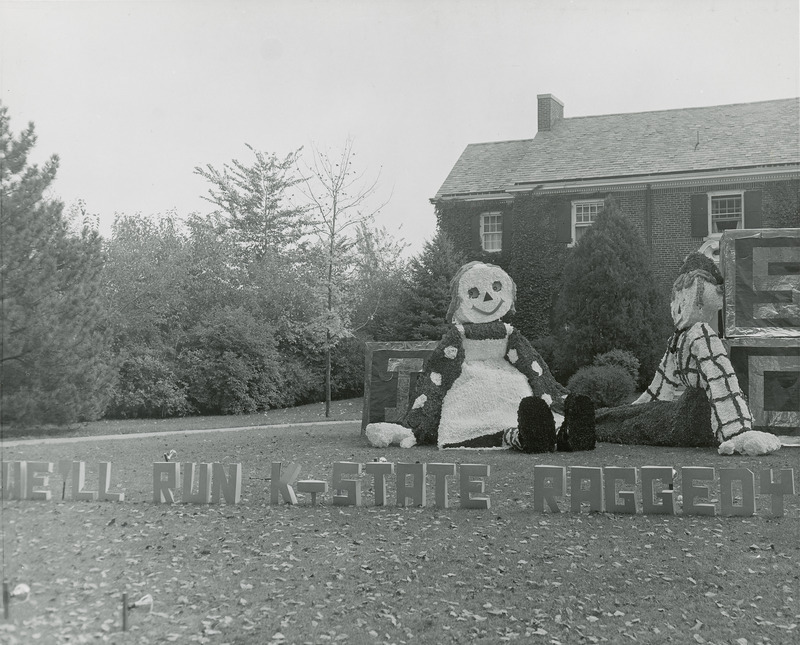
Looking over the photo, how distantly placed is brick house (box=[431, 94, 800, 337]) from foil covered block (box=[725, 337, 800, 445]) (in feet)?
27.5

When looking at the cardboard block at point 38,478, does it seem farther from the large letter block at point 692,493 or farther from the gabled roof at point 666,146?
the gabled roof at point 666,146

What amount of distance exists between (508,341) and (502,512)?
3993 millimetres

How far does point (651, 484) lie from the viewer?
6168mm

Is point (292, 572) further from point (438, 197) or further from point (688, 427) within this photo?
point (438, 197)

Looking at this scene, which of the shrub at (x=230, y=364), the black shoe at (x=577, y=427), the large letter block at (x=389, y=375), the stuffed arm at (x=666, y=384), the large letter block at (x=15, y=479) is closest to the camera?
the large letter block at (x=15, y=479)

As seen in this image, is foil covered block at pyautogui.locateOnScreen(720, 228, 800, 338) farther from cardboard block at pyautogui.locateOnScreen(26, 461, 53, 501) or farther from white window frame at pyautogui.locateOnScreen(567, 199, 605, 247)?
white window frame at pyautogui.locateOnScreen(567, 199, 605, 247)

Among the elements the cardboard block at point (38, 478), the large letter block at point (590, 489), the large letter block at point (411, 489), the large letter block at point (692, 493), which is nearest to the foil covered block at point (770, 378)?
the large letter block at point (692, 493)

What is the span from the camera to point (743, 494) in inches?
241

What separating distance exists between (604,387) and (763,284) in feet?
12.2

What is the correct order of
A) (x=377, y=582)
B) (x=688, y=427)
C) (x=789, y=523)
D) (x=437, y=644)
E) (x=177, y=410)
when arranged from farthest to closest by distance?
(x=688, y=427) → (x=177, y=410) → (x=789, y=523) → (x=377, y=582) → (x=437, y=644)

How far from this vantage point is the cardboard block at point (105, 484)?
20.4 feet

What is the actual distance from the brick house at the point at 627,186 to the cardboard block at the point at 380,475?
1238 cm

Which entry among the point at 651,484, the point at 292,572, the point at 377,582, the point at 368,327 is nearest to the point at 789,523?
the point at 651,484

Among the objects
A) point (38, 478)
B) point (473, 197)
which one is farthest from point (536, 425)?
point (473, 197)
